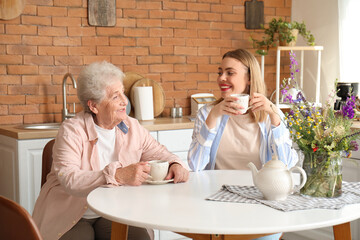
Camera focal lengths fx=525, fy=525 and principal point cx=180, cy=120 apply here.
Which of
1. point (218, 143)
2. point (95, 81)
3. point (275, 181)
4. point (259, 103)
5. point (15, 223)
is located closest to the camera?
point (15, 223)

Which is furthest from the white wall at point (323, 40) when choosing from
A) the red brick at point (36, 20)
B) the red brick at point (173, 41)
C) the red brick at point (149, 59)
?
the red brick at point (36, 20)

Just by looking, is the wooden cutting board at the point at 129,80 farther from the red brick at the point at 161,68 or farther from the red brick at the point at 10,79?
the red brick at the point at 10,79

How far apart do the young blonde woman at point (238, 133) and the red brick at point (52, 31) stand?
1.52 meters

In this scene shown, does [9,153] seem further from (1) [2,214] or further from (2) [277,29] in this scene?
(2) [277,29]

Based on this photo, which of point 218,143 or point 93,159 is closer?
point 93,159

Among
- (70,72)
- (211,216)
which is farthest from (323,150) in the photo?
(70,72)

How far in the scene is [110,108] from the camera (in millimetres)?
2398

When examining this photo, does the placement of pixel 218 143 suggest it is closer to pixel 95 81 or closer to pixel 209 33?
pixel 95 81

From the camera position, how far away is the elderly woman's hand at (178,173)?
2121 mm

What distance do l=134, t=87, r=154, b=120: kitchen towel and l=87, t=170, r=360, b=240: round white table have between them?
181 centimetres

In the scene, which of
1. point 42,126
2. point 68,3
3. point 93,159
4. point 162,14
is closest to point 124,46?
point 162,14

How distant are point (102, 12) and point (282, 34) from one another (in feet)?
4.64

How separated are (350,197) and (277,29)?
102 inches

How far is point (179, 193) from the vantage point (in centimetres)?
192
